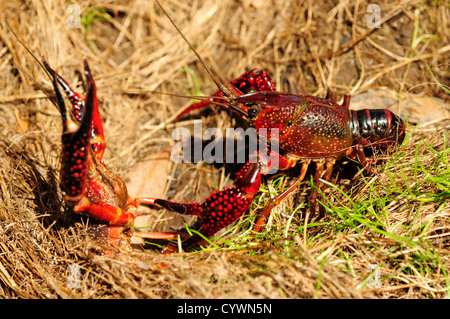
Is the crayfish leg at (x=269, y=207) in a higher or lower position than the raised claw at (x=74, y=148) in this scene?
lower

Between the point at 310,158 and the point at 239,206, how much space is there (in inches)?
37.8

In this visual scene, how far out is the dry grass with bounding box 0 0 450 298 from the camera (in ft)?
8.95

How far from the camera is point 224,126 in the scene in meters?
4.23

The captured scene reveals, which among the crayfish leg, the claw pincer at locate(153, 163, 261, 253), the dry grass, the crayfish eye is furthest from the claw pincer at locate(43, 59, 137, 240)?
the crayfish eye

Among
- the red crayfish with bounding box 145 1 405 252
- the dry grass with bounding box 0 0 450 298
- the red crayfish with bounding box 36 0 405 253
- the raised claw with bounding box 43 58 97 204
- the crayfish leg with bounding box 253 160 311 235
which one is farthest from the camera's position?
the red crayfish with bounding box 145 1 405 252

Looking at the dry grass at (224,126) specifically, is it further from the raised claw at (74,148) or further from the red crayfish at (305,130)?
the raised claw at (74,148)

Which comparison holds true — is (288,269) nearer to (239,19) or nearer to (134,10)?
(239,19)

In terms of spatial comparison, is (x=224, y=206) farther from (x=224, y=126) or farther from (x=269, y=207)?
(x=224, y=126)

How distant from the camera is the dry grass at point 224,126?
8.95ft

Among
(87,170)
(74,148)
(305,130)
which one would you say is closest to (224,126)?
(305,130)

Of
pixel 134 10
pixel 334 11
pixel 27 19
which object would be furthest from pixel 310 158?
pixel 27 19

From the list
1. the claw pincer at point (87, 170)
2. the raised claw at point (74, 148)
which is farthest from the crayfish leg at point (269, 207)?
the raised claw at point (74, 148)

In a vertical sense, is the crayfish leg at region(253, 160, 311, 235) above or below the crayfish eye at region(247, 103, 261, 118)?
below

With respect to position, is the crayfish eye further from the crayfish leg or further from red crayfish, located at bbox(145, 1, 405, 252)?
the crayfish leg
